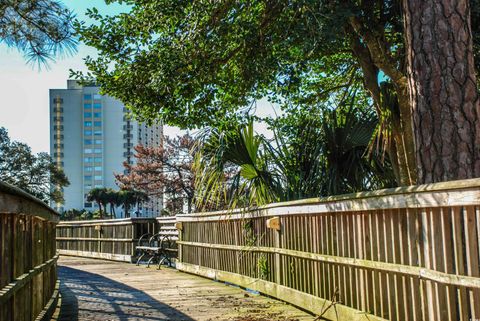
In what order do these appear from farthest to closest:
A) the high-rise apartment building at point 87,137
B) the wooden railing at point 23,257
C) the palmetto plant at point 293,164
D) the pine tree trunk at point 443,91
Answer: the high-rise apartment building at point 87,137
the palmetto plant at point 293,164
the pine tree trunk at point 443,91
the wooden railing at point 23,257

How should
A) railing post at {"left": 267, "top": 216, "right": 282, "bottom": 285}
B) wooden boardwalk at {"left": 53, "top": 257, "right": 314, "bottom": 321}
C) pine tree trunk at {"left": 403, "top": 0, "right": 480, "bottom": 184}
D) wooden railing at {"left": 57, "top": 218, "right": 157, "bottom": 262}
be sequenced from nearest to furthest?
pine tree trunk at {"left": 403, "top": 0, "right": 480, "bottom": 184}
wooden boardwalk at {"left": 53, "top": 257, "right": 314, "bottom": 321}
railing post at {"left": 267, "top": 216, "right": 282, "bottom": 285}
wooden railing at {"left": 57, "top": 218, "right": 157, "bottom": 262}

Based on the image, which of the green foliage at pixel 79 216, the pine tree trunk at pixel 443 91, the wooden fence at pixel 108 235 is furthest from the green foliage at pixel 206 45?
the green foliage at pixel 79 216

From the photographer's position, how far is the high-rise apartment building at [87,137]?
471 ft

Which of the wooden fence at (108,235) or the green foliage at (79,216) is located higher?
the green foliage at (79,216)

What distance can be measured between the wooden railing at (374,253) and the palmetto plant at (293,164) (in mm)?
543

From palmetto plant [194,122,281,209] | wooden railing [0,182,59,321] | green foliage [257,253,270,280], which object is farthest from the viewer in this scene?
palmetto plant [194,122,281,209]

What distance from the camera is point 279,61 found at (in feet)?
27.0

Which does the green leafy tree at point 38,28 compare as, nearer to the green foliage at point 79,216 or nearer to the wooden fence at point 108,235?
the wooden fence at point 108,235

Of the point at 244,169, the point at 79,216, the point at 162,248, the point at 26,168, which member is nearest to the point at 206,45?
the point at 244,169

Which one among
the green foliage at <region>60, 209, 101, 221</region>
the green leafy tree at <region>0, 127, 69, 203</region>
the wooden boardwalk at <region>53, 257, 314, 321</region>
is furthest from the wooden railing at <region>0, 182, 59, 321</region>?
the green foliage at <region>60, 209, 101, 221</region>

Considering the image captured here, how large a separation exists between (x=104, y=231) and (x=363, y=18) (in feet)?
39.1

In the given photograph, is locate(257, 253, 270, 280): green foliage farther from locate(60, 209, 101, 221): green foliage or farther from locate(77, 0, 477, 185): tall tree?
locate(60, 209, 101, 221): green foliage

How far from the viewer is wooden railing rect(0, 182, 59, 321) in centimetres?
350

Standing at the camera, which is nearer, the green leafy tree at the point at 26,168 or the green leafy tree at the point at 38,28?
the green leafy tree at the point at 38,28
